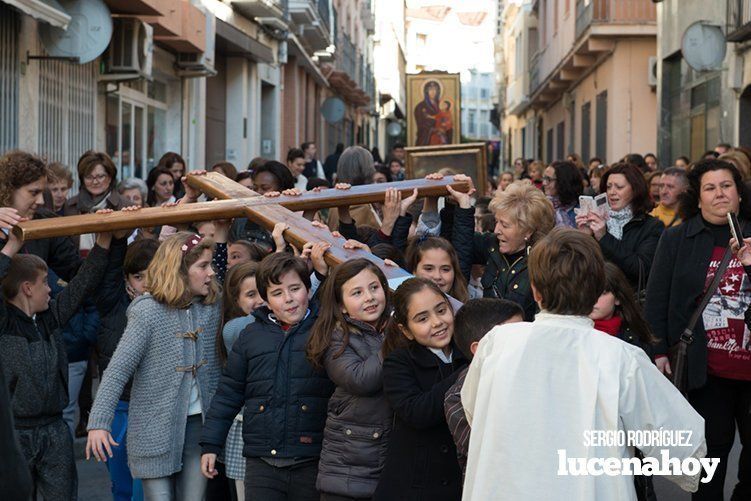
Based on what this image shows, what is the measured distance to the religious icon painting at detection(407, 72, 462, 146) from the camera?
27.1 meters

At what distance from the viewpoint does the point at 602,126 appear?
28469mm

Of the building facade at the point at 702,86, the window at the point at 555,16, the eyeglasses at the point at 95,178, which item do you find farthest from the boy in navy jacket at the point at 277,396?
the window at the point at 555,16

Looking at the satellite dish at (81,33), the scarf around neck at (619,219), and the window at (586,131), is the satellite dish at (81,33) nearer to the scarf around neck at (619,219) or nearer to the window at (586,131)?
the scarf around neck at (619,219)

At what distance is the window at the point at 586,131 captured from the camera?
104 ft

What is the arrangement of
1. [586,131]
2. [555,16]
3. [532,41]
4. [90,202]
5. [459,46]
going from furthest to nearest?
[459,46] → [532,41] → [555,16] → [586,131] → [90,202]

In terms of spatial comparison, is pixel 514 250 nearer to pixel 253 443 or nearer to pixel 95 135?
pixel 253 443

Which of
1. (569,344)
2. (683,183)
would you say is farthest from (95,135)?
(569,344)

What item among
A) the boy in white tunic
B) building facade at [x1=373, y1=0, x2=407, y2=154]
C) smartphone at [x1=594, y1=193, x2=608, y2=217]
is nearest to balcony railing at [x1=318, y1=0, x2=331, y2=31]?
smartphone at [x1=594, y1=193, x2=608, y2=217]

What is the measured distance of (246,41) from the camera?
21.2m

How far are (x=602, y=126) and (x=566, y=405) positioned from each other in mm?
25535

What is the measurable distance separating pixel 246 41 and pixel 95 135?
23.2ft

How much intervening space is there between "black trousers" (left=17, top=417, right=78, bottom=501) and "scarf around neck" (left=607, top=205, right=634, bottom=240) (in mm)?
3198

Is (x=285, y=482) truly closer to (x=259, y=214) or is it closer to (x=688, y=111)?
(x=259, y=214)

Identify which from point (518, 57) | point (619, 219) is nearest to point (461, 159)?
point (619, 219)
